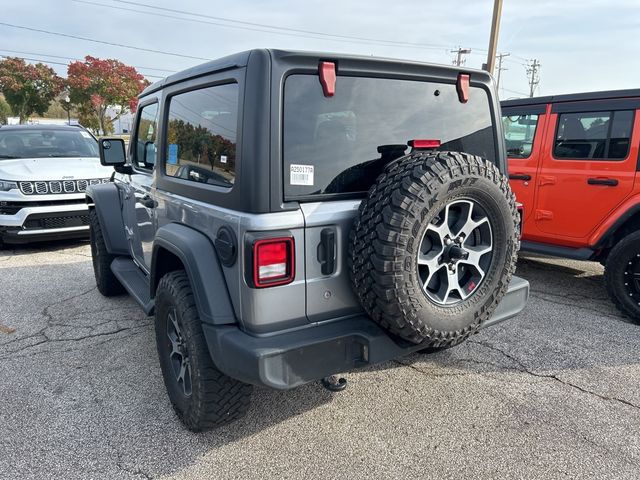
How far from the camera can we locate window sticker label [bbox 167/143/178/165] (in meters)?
2.88

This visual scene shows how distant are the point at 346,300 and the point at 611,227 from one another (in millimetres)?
3218

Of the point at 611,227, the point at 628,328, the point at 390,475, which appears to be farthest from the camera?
the point at 611,227

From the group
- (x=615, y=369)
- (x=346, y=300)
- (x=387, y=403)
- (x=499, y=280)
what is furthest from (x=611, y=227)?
(x=346, y=300)

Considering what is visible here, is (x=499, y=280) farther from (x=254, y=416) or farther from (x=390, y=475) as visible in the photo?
(x=254, y=416)

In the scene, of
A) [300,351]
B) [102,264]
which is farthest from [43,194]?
[300,351]

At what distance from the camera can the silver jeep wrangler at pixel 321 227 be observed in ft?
6.66

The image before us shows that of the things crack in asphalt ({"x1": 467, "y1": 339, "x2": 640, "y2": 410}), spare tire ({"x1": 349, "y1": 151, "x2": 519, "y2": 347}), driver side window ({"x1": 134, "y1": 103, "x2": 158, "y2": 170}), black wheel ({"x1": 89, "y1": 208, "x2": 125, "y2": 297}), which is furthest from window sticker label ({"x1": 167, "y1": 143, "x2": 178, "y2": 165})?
crack in asphalt ({"x1": 467, "y1": 339, "x2": 640, "y2": 410})

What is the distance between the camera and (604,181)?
4316 mm

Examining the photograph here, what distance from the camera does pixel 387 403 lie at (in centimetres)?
283

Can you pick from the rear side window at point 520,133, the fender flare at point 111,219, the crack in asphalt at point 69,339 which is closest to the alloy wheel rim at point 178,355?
the crack in asphalt at point 69,339

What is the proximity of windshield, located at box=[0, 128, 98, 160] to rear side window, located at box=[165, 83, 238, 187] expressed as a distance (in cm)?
533

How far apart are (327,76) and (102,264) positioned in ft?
10.9

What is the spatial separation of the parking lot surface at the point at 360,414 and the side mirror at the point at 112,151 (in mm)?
1391

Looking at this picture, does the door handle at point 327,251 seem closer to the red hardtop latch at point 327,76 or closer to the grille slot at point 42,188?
the red hardtop latch at point 327,76
